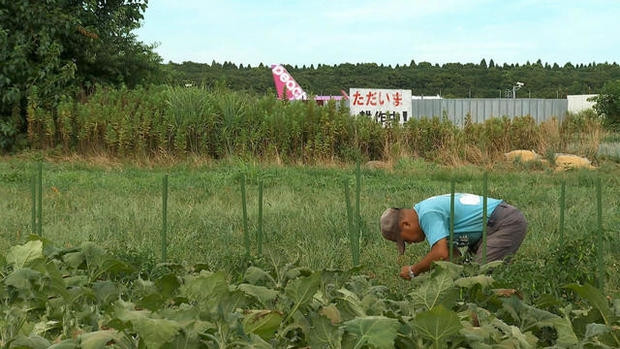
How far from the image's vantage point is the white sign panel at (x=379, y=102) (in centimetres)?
1609

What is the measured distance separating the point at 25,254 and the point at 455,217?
265cm

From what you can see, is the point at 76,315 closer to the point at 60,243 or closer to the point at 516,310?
the point at 516,310

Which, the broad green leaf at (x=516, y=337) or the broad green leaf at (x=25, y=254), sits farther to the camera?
the broad green leaf at (x=25, y=254)

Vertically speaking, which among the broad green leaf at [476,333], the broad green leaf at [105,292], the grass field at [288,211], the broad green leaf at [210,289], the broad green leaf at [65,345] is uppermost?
the broad green leaf at [210,289]

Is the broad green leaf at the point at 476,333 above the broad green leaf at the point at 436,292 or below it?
below

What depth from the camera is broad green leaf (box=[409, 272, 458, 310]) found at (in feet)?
6.64

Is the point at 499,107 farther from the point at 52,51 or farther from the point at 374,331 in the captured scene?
the point at 374,331

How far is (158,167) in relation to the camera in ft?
36.5

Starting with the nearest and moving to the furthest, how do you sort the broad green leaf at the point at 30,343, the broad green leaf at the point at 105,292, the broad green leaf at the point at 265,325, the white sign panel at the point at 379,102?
the broad green leaf at the point at 30,343
the broad green leaf at the point at 265,325
the broad green leaf at the point at 105,292
the white sign panel at the point at 379,102

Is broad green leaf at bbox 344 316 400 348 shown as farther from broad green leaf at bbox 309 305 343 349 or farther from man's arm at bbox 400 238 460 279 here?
man's arm at bbox 400 238 460 279

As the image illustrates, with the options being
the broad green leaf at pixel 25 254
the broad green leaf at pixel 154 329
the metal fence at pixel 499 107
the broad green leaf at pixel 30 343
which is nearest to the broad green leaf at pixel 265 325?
the broad green leaf at pixel 154 329

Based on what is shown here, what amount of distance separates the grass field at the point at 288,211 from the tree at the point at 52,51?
91.2 inches

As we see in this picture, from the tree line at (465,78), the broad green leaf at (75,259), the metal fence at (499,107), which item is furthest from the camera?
the tree line at (465,78)

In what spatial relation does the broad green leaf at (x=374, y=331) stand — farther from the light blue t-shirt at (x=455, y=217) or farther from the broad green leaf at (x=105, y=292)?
the light blue t-shirt at (x=455, y=217)
